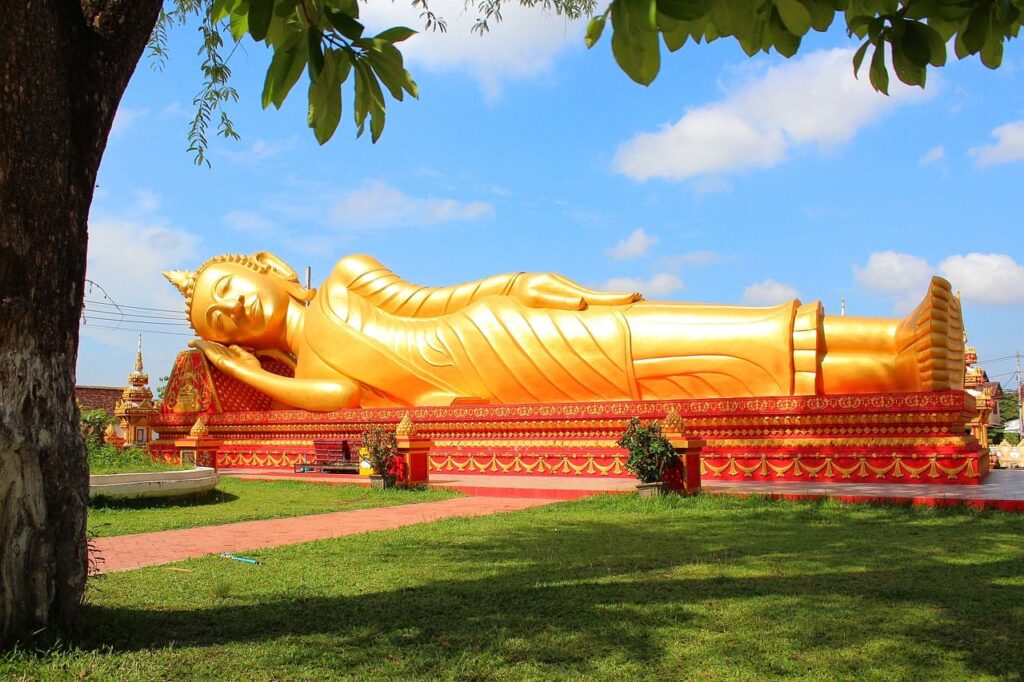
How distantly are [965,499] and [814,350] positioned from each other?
3.93 meters

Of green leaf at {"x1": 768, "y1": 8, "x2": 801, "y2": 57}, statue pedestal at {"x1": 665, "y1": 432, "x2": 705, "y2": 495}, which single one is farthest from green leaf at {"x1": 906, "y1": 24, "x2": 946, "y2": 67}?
statue pedestal at {"x1": 665, "y1": 432, "x2": 705, "y2": 495}

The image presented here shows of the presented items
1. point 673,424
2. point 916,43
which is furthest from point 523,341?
point 916,43

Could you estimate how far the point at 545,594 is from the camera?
4.61m

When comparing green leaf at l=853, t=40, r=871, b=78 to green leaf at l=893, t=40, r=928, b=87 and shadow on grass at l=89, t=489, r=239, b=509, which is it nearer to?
green leaf at l=893, t=40, r=928, b=87

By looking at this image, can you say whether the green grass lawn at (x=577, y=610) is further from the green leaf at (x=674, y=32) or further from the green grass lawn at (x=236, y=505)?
the green grass lawn at (x=236, y=505)

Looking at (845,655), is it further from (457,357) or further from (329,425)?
(329,425)

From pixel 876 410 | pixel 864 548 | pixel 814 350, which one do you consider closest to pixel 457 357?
pixel 814 350

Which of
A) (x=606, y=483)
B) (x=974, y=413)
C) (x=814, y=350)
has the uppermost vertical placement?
(x=814, y=350)

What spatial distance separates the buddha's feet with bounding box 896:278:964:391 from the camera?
35.1ft

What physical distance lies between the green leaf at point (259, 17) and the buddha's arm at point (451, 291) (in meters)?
12.0

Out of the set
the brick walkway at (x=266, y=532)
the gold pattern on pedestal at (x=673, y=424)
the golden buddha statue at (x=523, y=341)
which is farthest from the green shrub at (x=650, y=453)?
the golden buddha statue at (x=523, y=341)

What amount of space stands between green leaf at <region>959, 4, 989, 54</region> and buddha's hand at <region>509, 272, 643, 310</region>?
11610 millimetres

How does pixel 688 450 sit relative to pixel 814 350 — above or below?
below

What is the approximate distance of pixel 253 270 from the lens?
18328 mm
